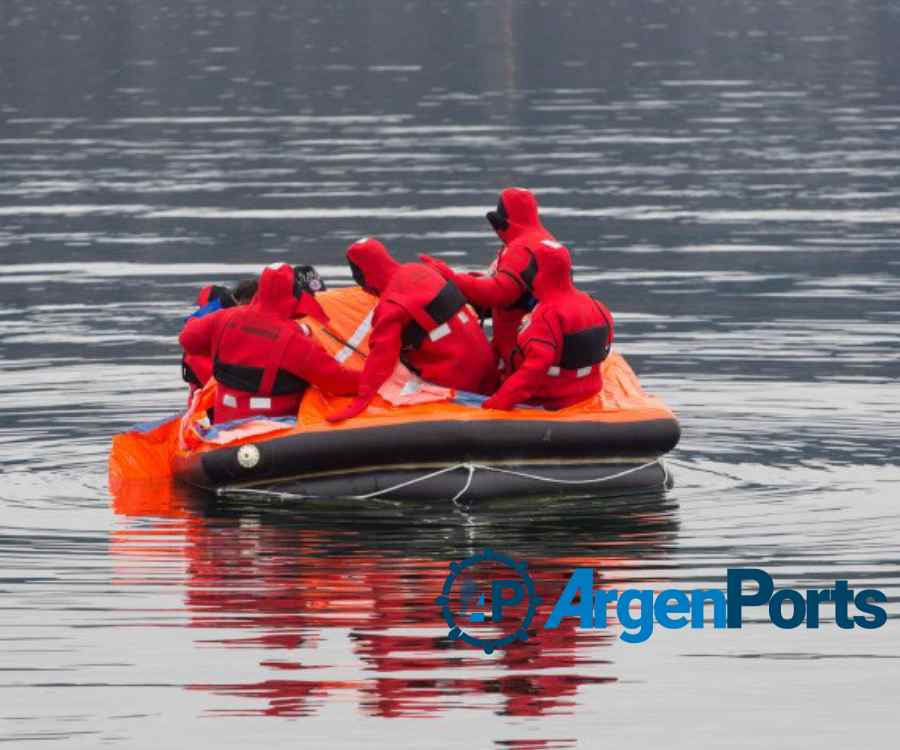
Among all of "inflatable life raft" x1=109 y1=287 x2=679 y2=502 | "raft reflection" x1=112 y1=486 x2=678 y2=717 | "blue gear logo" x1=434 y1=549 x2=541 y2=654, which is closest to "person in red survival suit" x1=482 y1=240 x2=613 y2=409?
"inflatable life raft" x1=109 y1=287 x2=679 y2=502

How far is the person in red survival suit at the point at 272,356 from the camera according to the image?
49.4 feet

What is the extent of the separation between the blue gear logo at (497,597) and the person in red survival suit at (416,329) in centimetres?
183

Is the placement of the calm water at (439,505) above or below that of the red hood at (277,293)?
below

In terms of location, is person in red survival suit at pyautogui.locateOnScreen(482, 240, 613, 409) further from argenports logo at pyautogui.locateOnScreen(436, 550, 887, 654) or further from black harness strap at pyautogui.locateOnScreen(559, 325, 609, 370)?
argenports logo at pyautogui.locateOnScreen(436, 550, 887, 654)

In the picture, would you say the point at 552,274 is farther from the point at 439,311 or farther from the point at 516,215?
the point at 516,215

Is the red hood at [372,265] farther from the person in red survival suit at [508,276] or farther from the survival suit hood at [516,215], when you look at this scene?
the survival suit hood at [516,215]

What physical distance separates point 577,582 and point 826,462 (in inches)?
150

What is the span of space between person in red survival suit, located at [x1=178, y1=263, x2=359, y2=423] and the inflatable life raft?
0.15m

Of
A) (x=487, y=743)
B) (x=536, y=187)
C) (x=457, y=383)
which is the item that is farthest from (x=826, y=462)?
(x=536, y=187)

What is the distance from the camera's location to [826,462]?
16.0 m

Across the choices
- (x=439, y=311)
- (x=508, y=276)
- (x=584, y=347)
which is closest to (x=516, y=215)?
(x=508, y=276)

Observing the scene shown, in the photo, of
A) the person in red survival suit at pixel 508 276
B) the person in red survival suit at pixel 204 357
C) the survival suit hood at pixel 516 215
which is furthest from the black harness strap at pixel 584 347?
the person in red survival suit at pixel 204 357

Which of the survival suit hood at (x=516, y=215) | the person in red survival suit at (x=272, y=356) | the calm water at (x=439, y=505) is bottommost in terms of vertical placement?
the calm water at (x=439, y=505)

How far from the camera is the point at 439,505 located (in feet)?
48.8
